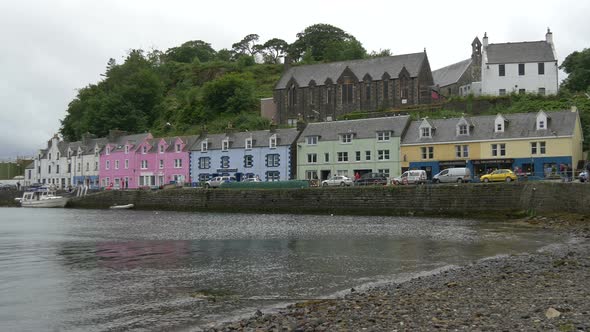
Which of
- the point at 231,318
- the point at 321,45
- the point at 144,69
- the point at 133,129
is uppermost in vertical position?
the point at 321,45

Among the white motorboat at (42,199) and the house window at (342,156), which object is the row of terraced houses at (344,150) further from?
the white motorboat at (42,199)

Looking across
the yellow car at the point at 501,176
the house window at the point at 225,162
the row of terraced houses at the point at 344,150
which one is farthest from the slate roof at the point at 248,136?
the yellow car at the point at 501,176

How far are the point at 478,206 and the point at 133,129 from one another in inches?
3070

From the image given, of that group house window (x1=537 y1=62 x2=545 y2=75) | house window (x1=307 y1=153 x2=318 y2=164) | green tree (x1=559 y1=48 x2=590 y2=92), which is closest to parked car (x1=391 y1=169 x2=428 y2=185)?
house window (x1=307 y1=153 x2=318 y2=164)

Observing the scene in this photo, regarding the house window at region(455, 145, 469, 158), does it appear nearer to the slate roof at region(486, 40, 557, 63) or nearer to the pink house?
the slate roof at region(486, 40, 557, 63)

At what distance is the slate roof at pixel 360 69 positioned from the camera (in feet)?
282

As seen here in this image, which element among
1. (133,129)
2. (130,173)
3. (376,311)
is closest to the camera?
(376,311)

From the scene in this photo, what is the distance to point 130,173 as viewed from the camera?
3469 inches

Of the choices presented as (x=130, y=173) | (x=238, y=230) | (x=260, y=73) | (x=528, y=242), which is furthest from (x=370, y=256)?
(x=260, y=73)

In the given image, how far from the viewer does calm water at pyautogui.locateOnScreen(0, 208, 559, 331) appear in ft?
51.7

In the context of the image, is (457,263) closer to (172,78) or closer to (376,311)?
(376,311)

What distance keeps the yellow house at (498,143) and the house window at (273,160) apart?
1659cm

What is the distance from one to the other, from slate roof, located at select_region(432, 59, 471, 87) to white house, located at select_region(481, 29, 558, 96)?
13.8 metres

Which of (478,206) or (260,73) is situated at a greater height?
(260,73)
